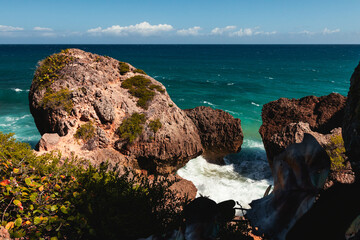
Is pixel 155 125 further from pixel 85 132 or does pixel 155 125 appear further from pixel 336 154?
pixel 336 154

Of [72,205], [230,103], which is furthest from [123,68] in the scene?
[230,103]

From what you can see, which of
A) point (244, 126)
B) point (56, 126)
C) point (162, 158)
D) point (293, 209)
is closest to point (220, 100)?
point (244, 126)

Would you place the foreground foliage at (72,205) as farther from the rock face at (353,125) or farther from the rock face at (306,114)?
the rock face at (306,114)

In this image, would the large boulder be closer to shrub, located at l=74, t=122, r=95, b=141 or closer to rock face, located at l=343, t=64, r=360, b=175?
shrub, located at l=74, t=122, r=95, b=141

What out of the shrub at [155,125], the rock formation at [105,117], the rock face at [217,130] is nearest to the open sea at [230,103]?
the rock face at [217,130]

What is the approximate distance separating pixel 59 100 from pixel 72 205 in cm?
Answer: 1099

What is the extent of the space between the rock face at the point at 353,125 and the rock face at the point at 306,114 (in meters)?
16.7

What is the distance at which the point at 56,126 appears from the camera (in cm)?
1611

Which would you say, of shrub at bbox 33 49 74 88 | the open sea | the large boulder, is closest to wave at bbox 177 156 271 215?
the open sea

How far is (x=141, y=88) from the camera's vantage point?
1961 cm

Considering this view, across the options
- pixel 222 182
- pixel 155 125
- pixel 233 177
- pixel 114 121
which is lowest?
pixel 233 177

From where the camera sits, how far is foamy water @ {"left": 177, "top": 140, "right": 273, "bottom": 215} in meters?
19.7

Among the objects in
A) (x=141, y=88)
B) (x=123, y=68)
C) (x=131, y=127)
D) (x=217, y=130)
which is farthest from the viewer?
(x=217, y=130)

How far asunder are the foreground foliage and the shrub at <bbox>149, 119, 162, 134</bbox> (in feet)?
27.4
